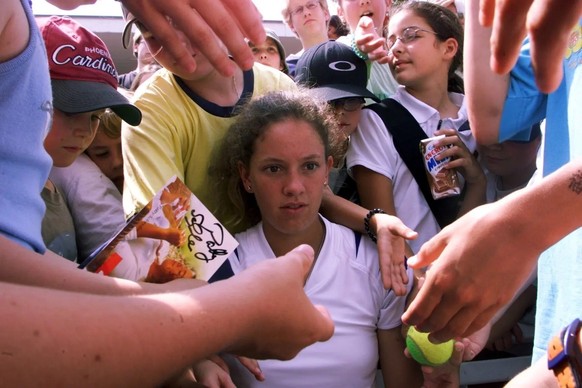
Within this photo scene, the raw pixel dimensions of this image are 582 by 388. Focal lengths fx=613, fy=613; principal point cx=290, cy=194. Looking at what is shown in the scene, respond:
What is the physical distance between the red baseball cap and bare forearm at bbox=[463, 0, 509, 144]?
3.01 feet

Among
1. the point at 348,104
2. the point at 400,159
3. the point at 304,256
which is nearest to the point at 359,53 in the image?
the point at 348,104

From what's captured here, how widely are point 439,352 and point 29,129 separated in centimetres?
119

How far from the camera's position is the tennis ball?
5.46 feet

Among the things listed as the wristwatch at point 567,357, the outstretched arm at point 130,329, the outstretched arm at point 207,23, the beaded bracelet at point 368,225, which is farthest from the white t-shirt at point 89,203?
the wristwatch at point 567,357

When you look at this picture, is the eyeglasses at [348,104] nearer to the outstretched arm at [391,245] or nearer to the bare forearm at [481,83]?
the outstretched arm at [391,245]

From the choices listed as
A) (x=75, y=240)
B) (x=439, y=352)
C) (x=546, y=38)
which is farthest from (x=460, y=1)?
(x=546, y=38)

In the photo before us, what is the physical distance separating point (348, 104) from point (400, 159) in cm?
30

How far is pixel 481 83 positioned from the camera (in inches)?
64.1

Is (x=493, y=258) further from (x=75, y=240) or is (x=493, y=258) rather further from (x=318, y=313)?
(x=75, y=240)

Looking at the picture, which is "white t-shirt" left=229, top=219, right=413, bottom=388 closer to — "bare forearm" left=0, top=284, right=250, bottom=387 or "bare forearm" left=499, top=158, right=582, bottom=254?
"bare forearm" left=499, top=158, right=582, bottom=254

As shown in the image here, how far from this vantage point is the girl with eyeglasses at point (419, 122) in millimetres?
2166

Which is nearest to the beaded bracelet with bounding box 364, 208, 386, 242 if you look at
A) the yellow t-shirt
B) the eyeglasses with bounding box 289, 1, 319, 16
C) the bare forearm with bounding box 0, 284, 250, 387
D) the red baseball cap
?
the yellow t-shirt

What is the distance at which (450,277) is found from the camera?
3.56 feet

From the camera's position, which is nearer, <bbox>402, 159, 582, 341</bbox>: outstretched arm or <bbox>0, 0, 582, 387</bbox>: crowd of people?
<bbox>0, 0, 582, 387</bbox>: crowd of people
